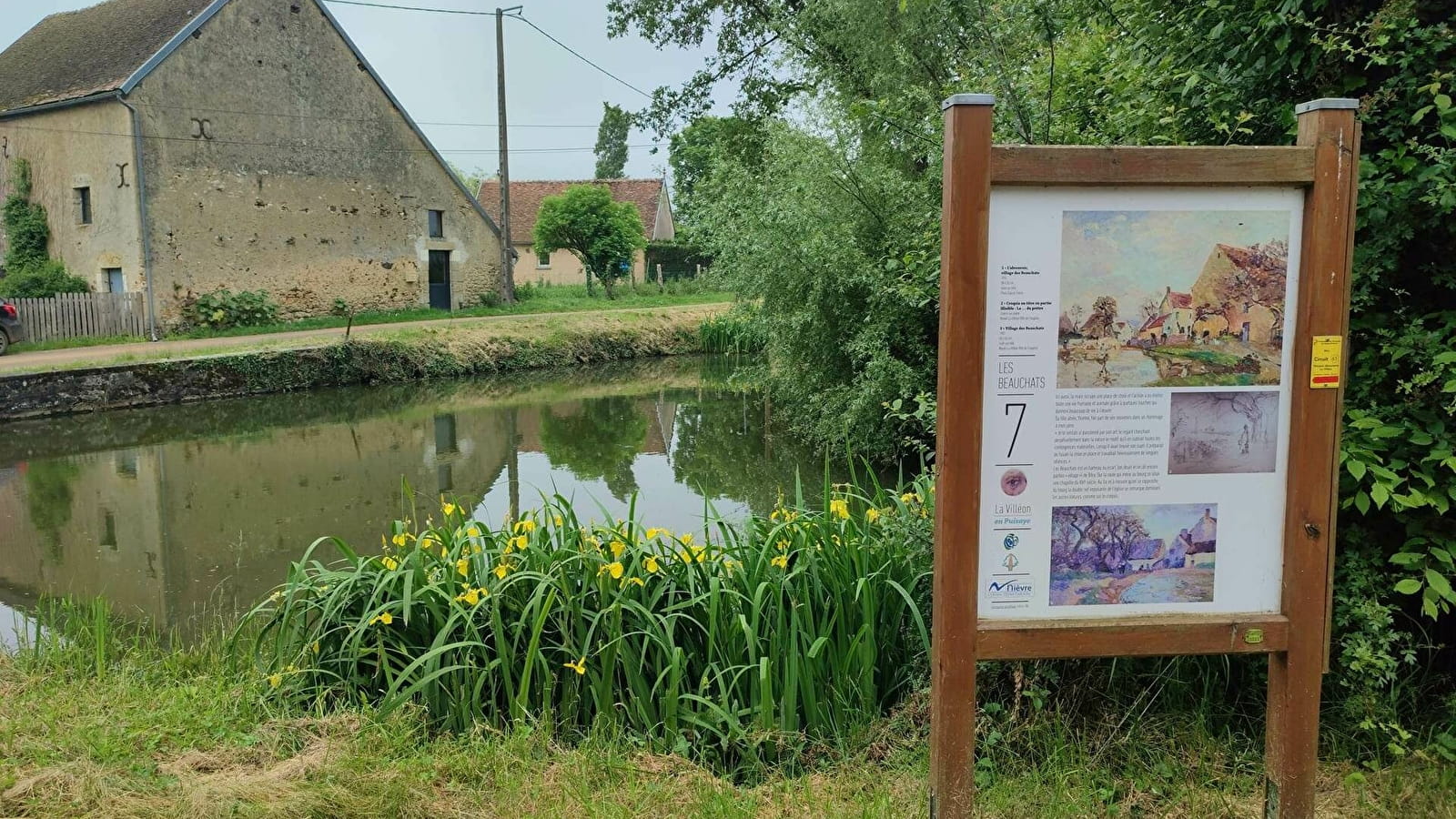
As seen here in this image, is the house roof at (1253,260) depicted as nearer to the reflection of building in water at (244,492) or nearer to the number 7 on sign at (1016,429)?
the number 7 on sign at (1016,429)

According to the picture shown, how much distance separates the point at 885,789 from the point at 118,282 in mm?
22174

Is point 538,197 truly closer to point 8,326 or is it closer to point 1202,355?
point 8,326

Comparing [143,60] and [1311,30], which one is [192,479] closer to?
[1311,30]

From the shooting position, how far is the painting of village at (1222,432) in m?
2.44

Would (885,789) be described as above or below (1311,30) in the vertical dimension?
below

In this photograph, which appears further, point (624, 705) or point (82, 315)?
point (82, 315)

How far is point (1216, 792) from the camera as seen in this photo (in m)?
Result: 2.75

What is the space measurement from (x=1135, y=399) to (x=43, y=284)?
77.0ft

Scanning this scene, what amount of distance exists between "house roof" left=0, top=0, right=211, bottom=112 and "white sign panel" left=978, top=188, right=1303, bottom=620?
71.2ft

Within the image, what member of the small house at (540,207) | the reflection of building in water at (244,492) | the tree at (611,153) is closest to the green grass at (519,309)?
the reflection of building in water at (244,492)

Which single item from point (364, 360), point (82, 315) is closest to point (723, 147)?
point (364, 360)

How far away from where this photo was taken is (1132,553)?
2445 millimetres

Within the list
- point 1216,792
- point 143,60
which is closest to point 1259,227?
point 1216,792

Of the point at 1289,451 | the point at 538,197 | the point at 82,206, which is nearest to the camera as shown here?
the point at 1289,451
